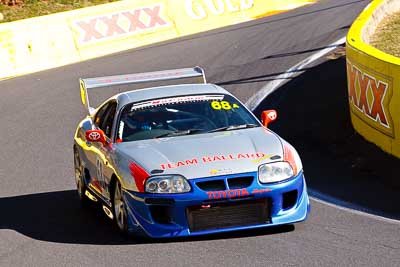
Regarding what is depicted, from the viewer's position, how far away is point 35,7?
34.6m

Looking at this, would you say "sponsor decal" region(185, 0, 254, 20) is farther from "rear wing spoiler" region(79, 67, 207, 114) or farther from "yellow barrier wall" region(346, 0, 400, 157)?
"rear wing spoiler" region(79, 67, 207, 114)

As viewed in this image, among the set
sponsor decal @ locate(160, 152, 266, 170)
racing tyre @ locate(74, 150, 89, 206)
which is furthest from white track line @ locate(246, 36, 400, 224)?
racing tyre @ locate(74, 150, 89, 206)

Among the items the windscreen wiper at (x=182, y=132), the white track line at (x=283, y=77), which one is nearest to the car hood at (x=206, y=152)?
the windscreen wiper at (x=182, y=132)

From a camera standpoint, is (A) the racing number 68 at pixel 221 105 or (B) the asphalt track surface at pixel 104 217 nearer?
(B) the asphalt track surface at pixel 104 217

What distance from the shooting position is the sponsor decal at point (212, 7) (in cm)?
2883

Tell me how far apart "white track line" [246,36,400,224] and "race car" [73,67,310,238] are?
1.04 m

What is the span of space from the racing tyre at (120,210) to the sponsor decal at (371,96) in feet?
13.3

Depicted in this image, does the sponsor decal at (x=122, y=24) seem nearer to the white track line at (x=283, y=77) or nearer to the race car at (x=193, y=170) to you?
the white track line at (x=283, y=77)

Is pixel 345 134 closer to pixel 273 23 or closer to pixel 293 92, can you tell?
pixel 293 92

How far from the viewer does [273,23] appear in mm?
28203

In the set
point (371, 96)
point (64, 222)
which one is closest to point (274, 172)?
point (64, 222)

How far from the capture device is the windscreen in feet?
31.7

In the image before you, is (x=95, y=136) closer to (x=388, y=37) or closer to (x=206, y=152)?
(x=206, y=152)

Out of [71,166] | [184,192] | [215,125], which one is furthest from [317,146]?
[184,192]
